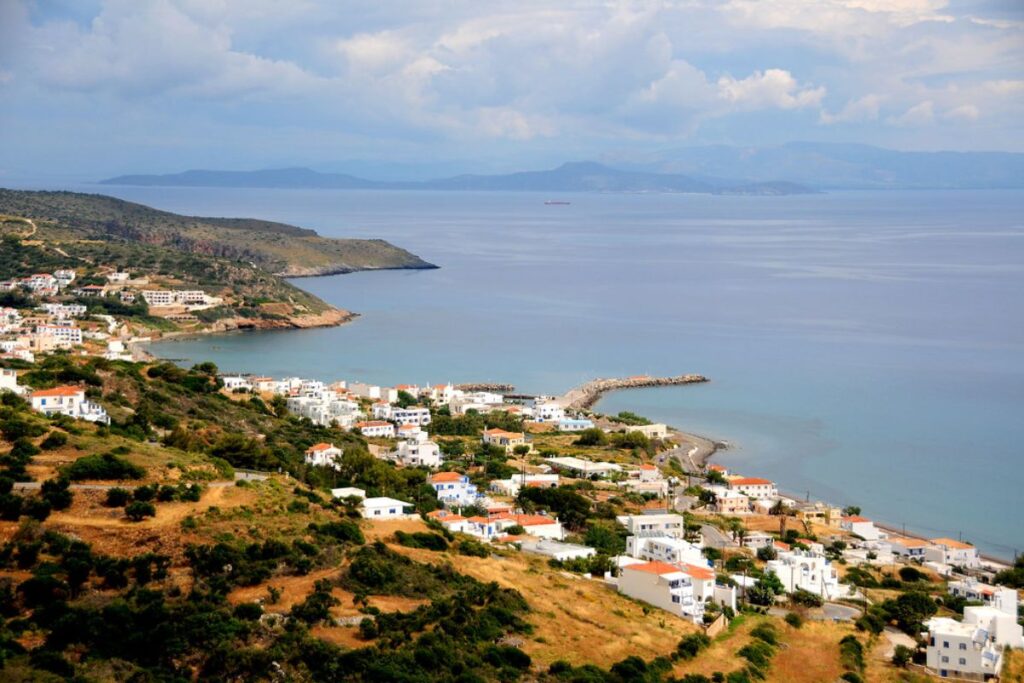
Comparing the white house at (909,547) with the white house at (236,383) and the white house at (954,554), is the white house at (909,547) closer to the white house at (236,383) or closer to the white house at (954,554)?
the white house at (954,554)

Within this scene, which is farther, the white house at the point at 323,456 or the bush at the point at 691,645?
the white house at the point at 323,456

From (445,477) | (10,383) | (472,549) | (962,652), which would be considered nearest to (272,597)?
(472,549)

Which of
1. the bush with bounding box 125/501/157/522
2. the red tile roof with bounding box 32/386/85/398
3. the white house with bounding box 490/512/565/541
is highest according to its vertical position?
the bush with bounding box 125/501/157/522

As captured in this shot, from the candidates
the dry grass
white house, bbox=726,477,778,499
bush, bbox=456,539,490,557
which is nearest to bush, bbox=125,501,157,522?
the dry grass

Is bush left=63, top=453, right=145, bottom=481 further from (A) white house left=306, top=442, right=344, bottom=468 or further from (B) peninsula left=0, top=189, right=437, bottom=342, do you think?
(B) peninsula left=0, top=189, right=437, bottom=342

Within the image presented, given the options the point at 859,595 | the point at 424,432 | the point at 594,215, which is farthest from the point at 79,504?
the point at 594,215

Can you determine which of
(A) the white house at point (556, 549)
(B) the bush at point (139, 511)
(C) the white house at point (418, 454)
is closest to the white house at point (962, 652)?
(A) the white house at point (556, 549)
